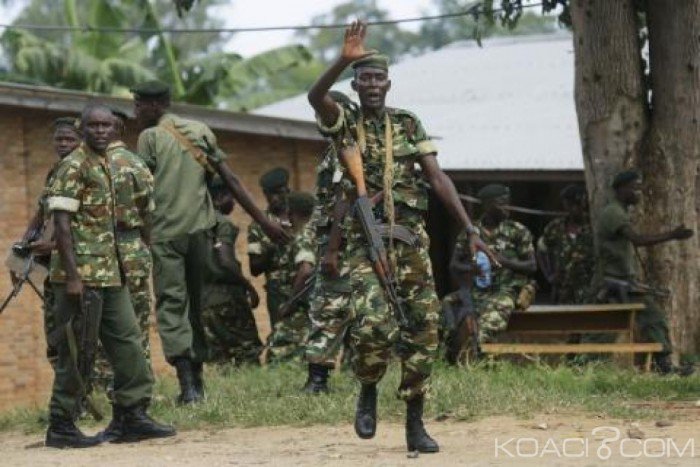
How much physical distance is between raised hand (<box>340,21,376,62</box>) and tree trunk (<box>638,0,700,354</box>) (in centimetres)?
615

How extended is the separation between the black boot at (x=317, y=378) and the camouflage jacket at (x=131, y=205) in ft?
6.04

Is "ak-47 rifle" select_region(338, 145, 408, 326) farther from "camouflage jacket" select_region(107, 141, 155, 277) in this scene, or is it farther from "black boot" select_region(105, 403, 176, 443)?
"black boot" select_region(105, 403, 176, 443)

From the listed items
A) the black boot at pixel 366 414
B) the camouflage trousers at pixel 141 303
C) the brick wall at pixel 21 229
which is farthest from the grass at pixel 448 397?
the brick wall at pixel 21 229

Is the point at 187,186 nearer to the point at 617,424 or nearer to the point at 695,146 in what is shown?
the point at 617,424

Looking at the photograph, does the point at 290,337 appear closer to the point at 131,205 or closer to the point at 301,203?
the point at 301,203

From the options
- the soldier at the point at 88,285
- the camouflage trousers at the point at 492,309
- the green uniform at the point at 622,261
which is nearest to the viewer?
the soldier at the point at 88,285

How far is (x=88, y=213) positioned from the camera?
8.82m

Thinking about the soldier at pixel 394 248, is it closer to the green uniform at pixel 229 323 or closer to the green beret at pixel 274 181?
the green beret at pixel 274 181

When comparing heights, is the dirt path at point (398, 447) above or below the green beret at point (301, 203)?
below

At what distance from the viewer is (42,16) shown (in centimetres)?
5697

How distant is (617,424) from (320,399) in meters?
1.94

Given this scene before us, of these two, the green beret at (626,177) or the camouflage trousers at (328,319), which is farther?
the green beret at (626,177)

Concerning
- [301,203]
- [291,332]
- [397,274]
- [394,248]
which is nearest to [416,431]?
[397,274]

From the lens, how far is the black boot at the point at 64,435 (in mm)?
8969
